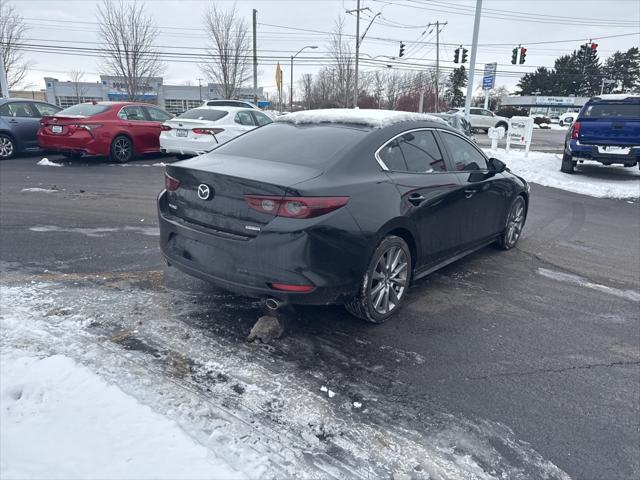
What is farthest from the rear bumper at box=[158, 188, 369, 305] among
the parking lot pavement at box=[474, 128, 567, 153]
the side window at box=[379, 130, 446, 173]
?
the parking lot pavement at box=[474, 128, 567, 153]

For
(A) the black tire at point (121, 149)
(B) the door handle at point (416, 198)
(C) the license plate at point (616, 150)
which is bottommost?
(A) the black tire at point (121, 149)

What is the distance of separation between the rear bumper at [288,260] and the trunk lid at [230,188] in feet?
0.29

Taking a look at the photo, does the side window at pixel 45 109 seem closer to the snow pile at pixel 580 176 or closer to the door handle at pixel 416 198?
the door handle at pixel 416 198

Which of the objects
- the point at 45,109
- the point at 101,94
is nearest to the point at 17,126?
the point at 45,109

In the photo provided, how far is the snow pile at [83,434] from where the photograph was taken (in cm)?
221

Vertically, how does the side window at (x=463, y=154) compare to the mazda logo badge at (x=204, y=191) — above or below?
above

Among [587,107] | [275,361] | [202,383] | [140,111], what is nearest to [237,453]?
[202,383]

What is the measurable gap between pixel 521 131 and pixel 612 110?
429 cm

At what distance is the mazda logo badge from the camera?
3.54m

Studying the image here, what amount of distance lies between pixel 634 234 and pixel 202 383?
24.6ft

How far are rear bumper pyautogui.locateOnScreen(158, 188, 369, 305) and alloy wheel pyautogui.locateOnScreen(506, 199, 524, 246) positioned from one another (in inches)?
132

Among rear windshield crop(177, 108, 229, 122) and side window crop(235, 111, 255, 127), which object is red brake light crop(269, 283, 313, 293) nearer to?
rear windshield crop(177, 108, 229, 122)

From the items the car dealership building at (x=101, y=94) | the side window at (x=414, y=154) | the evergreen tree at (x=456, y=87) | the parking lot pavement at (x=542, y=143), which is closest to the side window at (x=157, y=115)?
the side window at (x=414, y=154)

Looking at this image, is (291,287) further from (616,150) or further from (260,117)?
(616,150)
